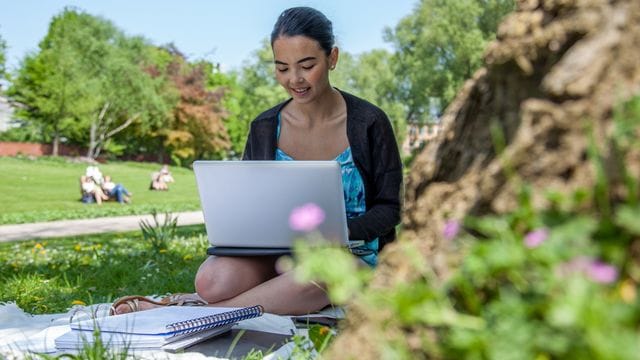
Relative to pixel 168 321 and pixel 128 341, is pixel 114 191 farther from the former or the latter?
pixel 128 341

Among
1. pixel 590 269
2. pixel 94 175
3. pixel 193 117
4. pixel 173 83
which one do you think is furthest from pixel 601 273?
pixel 193 117

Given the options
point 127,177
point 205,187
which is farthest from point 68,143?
point 205,187

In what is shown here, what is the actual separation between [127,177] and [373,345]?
3049cm

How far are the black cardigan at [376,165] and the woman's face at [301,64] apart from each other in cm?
27

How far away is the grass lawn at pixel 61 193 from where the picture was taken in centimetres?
1543

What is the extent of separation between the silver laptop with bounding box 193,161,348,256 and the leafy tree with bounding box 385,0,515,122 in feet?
101

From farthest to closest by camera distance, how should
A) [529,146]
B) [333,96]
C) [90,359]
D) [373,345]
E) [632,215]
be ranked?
[333,96]
[90,359]
[373,345]
[529,146]
[632,215]

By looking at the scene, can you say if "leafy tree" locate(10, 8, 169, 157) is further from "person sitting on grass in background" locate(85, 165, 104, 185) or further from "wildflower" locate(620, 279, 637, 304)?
"wildflower" locate(620, 279, 637, 304)

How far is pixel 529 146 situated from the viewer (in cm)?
115

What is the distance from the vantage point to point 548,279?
0.93 m

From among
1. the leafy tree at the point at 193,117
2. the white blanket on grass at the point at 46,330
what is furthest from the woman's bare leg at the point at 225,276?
the leafy tree at the point at 193,117

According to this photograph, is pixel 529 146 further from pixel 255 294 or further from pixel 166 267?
pixel 166 267

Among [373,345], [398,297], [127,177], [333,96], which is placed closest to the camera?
[398,297]

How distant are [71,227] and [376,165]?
969 centimetres
